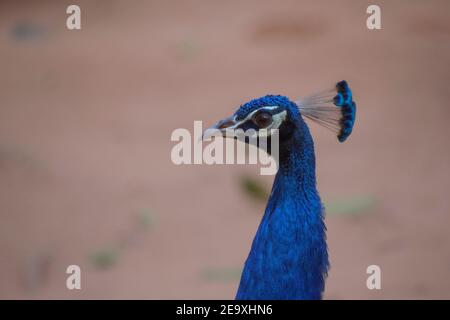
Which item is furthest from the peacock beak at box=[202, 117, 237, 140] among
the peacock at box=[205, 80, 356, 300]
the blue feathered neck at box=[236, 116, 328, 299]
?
the blue feathered neck at box=[236, 116, 328, 299]

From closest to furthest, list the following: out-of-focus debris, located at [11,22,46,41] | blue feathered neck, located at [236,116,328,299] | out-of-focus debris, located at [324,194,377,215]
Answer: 1. blue feathered neck, located at [236,116,328,299]
2. out-of-focus debris, located at [324,194,377,215]
3. out-of-focus debris, located at [11,22,46,41]

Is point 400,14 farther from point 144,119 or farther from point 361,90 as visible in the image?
point 144,119

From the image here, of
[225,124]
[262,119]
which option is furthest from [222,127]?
[262,119]

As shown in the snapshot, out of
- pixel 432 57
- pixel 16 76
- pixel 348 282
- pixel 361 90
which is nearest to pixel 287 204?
pixel 348 282

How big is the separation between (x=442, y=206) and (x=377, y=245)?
52 cm

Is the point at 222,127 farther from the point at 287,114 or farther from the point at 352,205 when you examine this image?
the point at 352,205

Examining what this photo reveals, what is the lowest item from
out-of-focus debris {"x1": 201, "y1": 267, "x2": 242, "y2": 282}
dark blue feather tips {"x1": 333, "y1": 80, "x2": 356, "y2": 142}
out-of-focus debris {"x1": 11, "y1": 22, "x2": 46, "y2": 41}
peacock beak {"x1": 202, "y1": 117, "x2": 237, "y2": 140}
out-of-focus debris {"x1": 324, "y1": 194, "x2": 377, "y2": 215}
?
out-of-focus debris {"x1": 201, "y1": 267, "x2": 242, "y2": 282}

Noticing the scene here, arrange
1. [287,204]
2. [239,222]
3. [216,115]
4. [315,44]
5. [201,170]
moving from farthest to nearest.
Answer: [315,44], [216,115], [201,170], [239,222], [287,204]

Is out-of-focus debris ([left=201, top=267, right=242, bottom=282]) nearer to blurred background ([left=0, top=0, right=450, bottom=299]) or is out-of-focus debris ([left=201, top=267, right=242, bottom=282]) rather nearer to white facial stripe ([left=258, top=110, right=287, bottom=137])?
blurred background ([left=0, top=0, right=450, bottom=299])

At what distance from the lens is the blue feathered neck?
1.88 meters

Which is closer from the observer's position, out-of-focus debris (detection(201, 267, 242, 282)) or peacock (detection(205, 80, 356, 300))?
peacock (detection(205, 80, 356, 300))

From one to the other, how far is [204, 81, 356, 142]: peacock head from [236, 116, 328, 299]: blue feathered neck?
0.03 metres

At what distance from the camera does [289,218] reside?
1.91 meters

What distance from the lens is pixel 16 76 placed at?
221 inches
